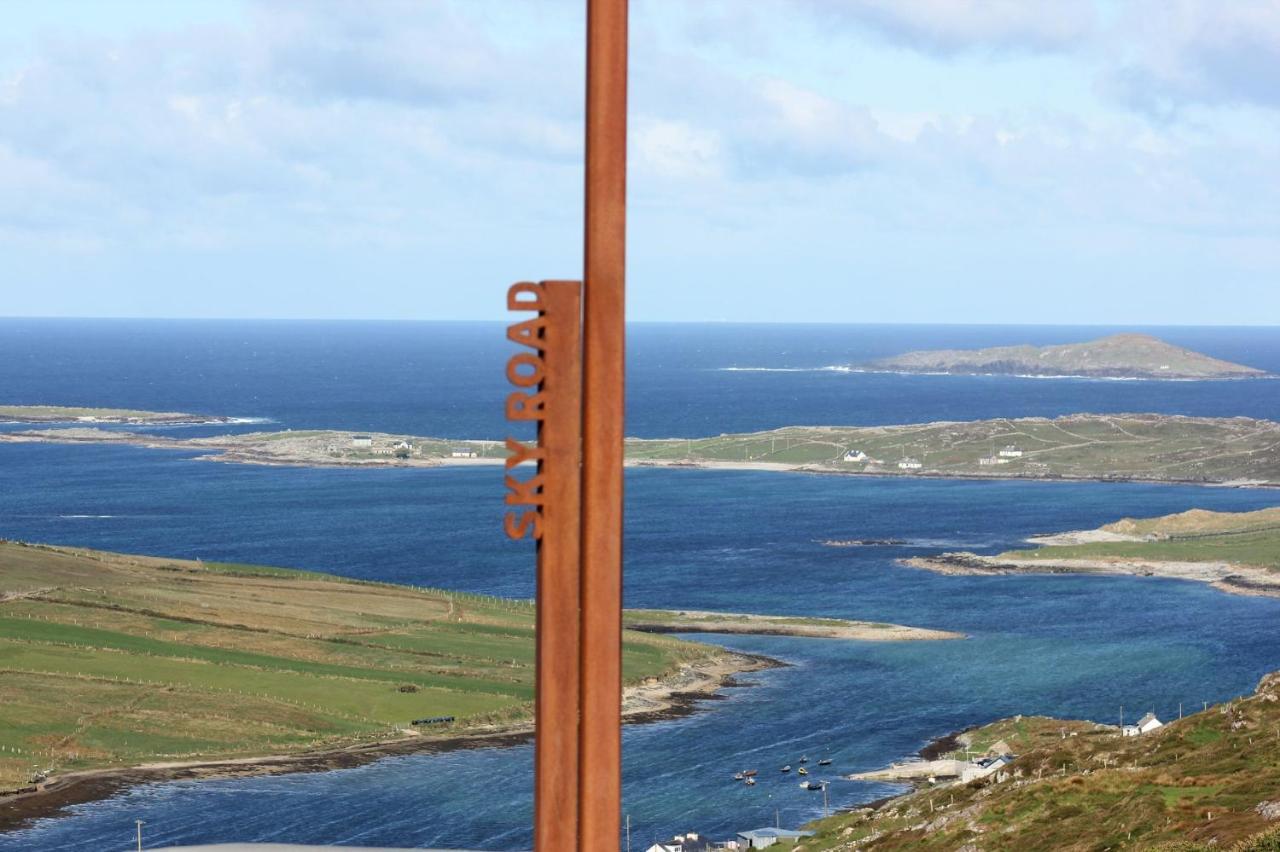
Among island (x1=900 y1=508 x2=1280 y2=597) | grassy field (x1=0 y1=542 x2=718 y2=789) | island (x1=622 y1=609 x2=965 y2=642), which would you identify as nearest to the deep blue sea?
island (x1=622 y1=609 x2=965 y2=642)

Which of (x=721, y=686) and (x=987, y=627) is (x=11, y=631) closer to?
(x=721, y=686)

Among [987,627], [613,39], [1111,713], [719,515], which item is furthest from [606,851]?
[719,515]

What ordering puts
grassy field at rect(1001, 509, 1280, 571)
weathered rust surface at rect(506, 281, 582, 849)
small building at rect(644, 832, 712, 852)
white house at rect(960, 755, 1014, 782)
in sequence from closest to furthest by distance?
1. weathered rust surface at rect(506, 281, 582, 849)
2. small building at rect(644, 832, 712, 852)
3. white house at rect(960, 755, 1014, 782)
4. grassy field at rect(1001, 509, 1280, 571)

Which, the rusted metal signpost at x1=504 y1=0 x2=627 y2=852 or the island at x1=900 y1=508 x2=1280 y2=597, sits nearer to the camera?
the rusted metal signpost at x1=504 y1=0 x2=627 y2=852

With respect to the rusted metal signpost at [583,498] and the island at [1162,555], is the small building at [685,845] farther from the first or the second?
the island at [1162,555]

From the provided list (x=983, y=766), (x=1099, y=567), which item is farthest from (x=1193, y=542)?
(x=983, y=766)

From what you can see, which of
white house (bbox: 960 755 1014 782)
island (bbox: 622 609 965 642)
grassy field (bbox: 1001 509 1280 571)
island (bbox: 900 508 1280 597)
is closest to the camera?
white house (bbox: 960 755 1014 782)

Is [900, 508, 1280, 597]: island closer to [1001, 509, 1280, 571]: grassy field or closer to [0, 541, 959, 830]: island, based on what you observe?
[1001, 509, 1280, 571]: grassy field

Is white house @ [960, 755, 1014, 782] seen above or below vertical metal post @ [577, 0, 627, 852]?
below
